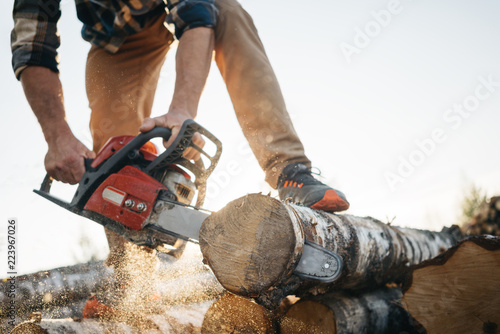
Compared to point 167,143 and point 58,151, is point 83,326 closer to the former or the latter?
point 167,143

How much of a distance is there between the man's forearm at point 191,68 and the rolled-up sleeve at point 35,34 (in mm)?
851

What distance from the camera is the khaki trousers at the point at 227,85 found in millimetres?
2051

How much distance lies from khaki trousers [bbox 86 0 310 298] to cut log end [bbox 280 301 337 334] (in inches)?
31.7

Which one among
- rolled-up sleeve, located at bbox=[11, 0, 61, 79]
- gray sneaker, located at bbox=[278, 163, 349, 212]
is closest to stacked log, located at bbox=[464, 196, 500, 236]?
gray sneaker, located at bbox=[278, 163, 349, 212]

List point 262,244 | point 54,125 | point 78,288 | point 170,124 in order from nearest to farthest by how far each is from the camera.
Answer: point 262,244
point 170,124
point 54,125
point 78,288

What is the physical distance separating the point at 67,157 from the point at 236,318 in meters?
1.29

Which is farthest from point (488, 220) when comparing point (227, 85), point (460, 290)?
point (227, 85)

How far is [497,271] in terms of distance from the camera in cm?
109

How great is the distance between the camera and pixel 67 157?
1797 millimetres

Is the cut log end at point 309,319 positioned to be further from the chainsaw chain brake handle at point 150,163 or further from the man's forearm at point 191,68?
the man's forearm at point 191,68

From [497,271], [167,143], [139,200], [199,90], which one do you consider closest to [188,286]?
[139,200]

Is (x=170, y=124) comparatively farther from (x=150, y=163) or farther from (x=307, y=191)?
(x=307, y=191)

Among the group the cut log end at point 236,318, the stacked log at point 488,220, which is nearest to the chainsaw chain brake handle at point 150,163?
the cut log end at point 236,318

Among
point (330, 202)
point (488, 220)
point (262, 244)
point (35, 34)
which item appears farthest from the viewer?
point (488, 220)
